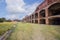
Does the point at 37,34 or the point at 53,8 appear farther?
the point at 53,8

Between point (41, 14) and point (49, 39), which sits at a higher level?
point (41, 14)

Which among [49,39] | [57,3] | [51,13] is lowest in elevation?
[49,39]

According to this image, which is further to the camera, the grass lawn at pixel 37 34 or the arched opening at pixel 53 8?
the arched opening at pixel 53 8

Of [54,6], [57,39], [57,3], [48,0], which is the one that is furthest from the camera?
[48,0]

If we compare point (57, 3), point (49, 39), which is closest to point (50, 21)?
point (57, 3)

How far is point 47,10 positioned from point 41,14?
12530 millimetres

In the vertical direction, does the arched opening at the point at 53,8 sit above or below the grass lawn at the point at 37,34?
above

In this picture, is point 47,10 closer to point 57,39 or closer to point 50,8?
point 50,8

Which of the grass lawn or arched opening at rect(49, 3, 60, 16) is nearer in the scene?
the grass lawn

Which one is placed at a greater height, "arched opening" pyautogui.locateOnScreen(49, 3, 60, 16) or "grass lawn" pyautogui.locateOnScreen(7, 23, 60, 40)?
"arched opening" pyautogui.locateOnScreen(49, 3, 60, 16)

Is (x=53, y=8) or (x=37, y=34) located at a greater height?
(x=53, y=8)

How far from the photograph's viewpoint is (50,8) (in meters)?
30.8

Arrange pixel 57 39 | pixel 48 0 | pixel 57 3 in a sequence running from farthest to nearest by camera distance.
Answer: pixel 48 0 → pixel 57 3 → pixel 57 39

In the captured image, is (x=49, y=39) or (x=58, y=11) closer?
(x=49, y=39)
